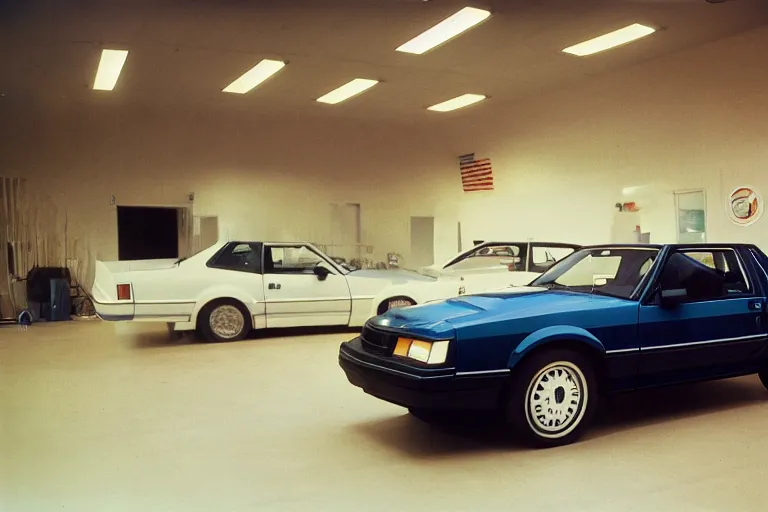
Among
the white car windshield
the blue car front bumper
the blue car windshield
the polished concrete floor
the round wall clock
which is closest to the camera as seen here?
the polished concrete floor

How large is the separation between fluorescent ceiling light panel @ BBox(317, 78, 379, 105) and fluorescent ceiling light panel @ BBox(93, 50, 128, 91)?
317cm

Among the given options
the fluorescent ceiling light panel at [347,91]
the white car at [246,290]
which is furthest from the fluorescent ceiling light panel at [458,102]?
the white car at [246,290]

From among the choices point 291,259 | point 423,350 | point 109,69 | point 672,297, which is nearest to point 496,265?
point 291,259

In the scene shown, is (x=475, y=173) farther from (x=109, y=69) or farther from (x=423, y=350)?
(x=423, y=350)

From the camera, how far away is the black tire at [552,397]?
339cm

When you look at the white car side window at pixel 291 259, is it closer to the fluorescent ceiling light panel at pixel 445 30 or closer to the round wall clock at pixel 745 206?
the fluorescent ceiling light panel at pixel 445 30

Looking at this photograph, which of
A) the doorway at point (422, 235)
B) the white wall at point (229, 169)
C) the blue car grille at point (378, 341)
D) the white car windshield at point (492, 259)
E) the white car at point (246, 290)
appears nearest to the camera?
the blue car grille at point (378, 341)

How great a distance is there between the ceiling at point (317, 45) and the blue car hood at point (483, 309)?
11.5 feet

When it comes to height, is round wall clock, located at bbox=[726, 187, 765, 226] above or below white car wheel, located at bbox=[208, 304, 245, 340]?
above

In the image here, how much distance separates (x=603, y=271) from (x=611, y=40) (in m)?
4.47

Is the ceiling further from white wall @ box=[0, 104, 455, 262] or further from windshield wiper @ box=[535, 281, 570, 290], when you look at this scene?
windshield wiper @ box=[535, 281, 570, 290]

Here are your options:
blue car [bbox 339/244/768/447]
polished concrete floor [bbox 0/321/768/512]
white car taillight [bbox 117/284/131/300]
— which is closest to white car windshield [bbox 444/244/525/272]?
polished concrete floor [bbox 0/321/768/512]

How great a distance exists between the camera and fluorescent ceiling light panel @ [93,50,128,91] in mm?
7855

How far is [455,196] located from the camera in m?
12.1
